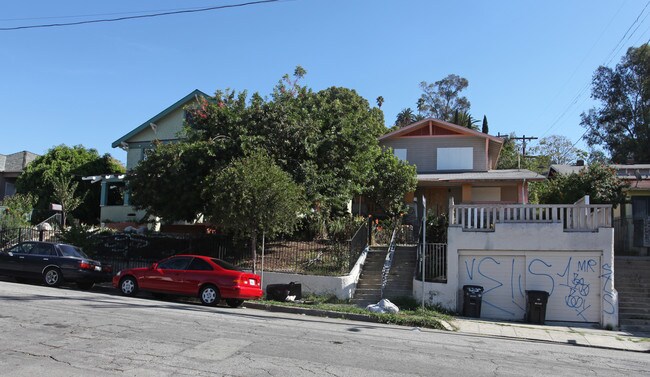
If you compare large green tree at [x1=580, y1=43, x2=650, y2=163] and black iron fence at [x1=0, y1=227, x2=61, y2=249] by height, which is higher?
large green tree at [x1=580, y1=43, x2=650, y2=163]

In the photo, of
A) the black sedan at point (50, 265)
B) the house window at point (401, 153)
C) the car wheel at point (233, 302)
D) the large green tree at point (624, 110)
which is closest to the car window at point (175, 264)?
the car wheel at point (233, 302)

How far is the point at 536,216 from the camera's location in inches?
636

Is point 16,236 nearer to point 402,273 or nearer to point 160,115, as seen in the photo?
point 160,115

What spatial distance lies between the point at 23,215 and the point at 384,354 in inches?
953

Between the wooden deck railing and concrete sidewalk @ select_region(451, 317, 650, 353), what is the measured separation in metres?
2.97

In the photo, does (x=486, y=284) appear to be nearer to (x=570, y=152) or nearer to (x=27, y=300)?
(x=27, y=300)

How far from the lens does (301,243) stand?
21000 mm

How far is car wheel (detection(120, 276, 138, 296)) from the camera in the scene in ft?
51.0

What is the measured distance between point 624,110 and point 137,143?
39794 mm

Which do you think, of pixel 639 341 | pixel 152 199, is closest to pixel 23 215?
pixel 152 199

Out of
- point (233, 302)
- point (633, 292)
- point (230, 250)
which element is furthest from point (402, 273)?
point (633, 292)

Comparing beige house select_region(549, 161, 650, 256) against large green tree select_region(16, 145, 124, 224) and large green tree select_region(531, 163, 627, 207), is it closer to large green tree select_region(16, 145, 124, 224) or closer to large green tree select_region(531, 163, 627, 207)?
large green tree select_region(531, 163, 627, 207)

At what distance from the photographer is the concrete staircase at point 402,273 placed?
16.8 metres

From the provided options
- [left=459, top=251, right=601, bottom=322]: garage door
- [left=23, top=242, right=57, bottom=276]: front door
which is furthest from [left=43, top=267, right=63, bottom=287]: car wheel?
[left=459, top=251, right=601, bottom=322]: garage door
